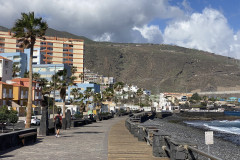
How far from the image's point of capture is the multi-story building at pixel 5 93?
63844 millimetres

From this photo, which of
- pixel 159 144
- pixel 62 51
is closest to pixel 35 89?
pixel 62 51

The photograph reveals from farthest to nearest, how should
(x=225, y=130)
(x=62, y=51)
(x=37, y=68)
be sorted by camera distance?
(x=62, y=51) → (x=37, y=68) → (x=225, y=130)

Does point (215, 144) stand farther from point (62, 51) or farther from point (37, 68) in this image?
point (62, 51)

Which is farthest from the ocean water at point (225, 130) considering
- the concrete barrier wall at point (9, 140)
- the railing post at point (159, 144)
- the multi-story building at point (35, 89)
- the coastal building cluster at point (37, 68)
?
the multi-story building at point (35, 89)

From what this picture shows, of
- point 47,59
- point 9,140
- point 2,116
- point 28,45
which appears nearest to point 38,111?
point 2,116

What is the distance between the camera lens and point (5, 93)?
214 feet

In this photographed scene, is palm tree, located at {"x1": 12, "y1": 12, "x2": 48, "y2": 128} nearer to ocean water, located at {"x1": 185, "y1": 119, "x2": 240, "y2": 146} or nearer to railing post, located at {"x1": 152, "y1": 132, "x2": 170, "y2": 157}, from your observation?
railing post, located at {"x1": 152, "y1": 132, "x2": 170, "y2": 157}

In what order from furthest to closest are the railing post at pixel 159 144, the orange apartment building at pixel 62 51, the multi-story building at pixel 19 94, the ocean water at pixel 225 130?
the orange apartment building at pixel 62 51
the multi-story building at pixel 19 94
the ocean water at pixel 225 130
the railing post at pixel 159 144

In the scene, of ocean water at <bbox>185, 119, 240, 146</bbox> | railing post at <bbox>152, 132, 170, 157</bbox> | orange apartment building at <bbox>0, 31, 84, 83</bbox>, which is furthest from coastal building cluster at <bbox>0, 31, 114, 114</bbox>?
ocean water at <bbox>185, 119, 240, 146</bbox>

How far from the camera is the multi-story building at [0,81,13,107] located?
6384cm

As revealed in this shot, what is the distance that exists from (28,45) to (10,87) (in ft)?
151

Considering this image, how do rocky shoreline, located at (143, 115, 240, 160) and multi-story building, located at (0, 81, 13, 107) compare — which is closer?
rocky shoreline, located at (143, 115, 240, 160)

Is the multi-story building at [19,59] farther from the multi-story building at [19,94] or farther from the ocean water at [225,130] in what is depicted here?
the ocean water at [225,130]

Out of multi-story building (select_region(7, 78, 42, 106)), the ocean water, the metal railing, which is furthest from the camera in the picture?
multi-story building (select_region(7, 78, 42, 106))
